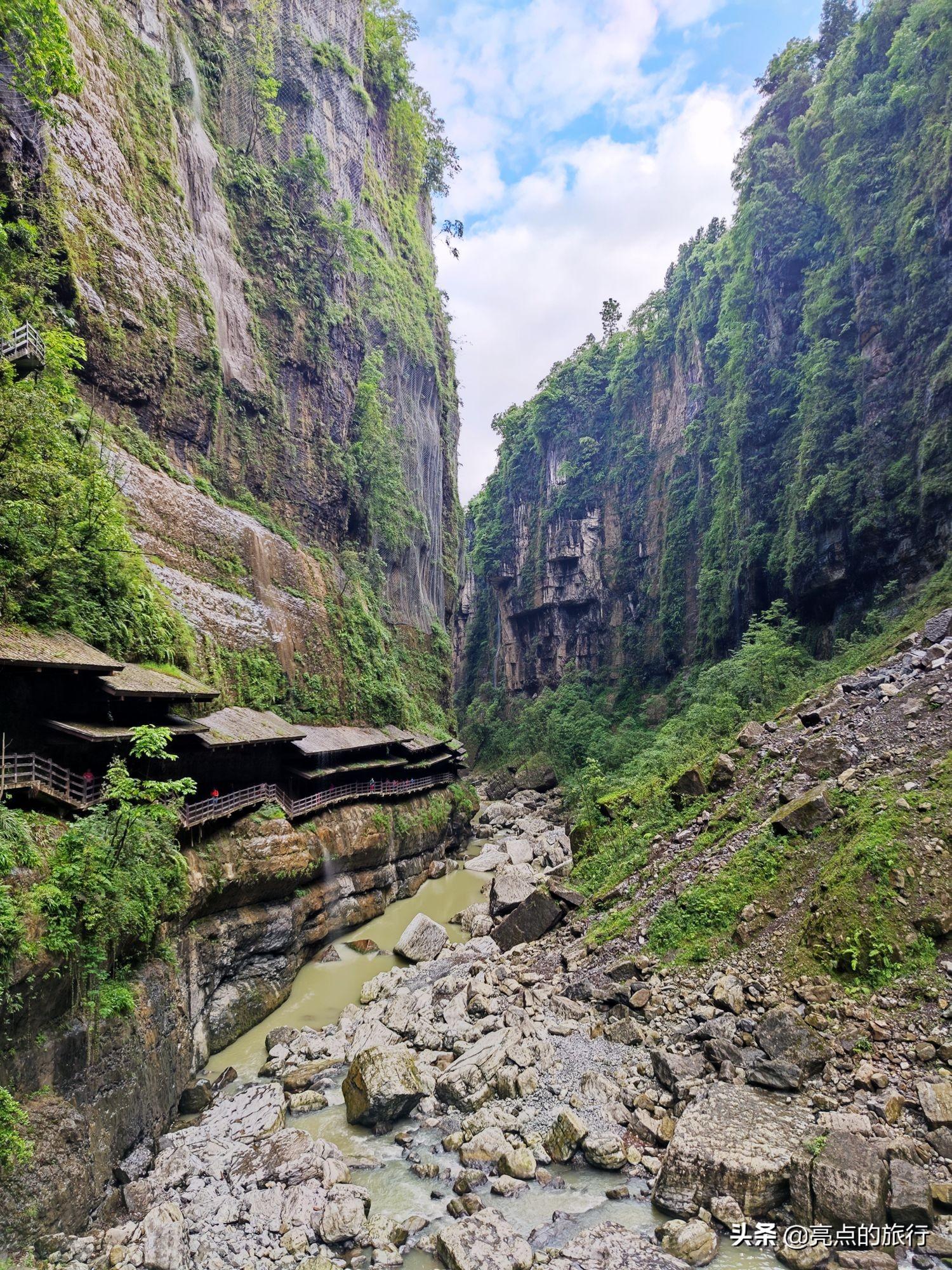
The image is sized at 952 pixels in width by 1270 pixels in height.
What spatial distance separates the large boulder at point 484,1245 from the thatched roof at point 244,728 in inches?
377

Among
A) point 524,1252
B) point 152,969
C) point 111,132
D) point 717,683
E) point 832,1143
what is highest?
point 111,132

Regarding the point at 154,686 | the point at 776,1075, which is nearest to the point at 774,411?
the point at 776,1075

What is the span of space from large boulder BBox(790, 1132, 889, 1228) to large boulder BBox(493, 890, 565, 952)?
30.9ft

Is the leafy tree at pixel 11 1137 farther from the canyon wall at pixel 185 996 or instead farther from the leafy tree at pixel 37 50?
the leafy tree at pixel 37 50

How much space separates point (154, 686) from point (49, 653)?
2.27 meters

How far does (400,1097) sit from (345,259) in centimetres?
3582

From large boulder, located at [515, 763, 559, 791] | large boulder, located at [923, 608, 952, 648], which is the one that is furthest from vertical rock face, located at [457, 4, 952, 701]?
large boulder, located at [515, 763, 559, 791]

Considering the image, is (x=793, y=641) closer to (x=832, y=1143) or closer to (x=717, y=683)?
(x=717, y=683)

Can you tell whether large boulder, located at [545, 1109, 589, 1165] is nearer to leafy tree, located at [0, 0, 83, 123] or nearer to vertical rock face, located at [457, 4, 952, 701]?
leafy tree, located at [0, 0, 83, 123]

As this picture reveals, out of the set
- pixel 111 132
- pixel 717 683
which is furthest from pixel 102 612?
pixel 717 683

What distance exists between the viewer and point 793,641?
106 ft

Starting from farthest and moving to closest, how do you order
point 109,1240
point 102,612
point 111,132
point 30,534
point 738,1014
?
point 111,132 → point 102,612 → point 30,534 → point 738,1014 → point 109,1240

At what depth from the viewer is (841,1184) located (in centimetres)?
626

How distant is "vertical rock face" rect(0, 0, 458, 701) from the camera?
17703 mm
